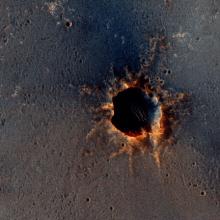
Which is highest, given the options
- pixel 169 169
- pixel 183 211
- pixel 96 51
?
pixel 96 51

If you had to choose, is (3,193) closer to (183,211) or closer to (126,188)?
(126,188)

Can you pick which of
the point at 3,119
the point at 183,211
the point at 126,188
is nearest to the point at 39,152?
the point at 3,119

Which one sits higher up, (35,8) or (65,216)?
(35,8)
